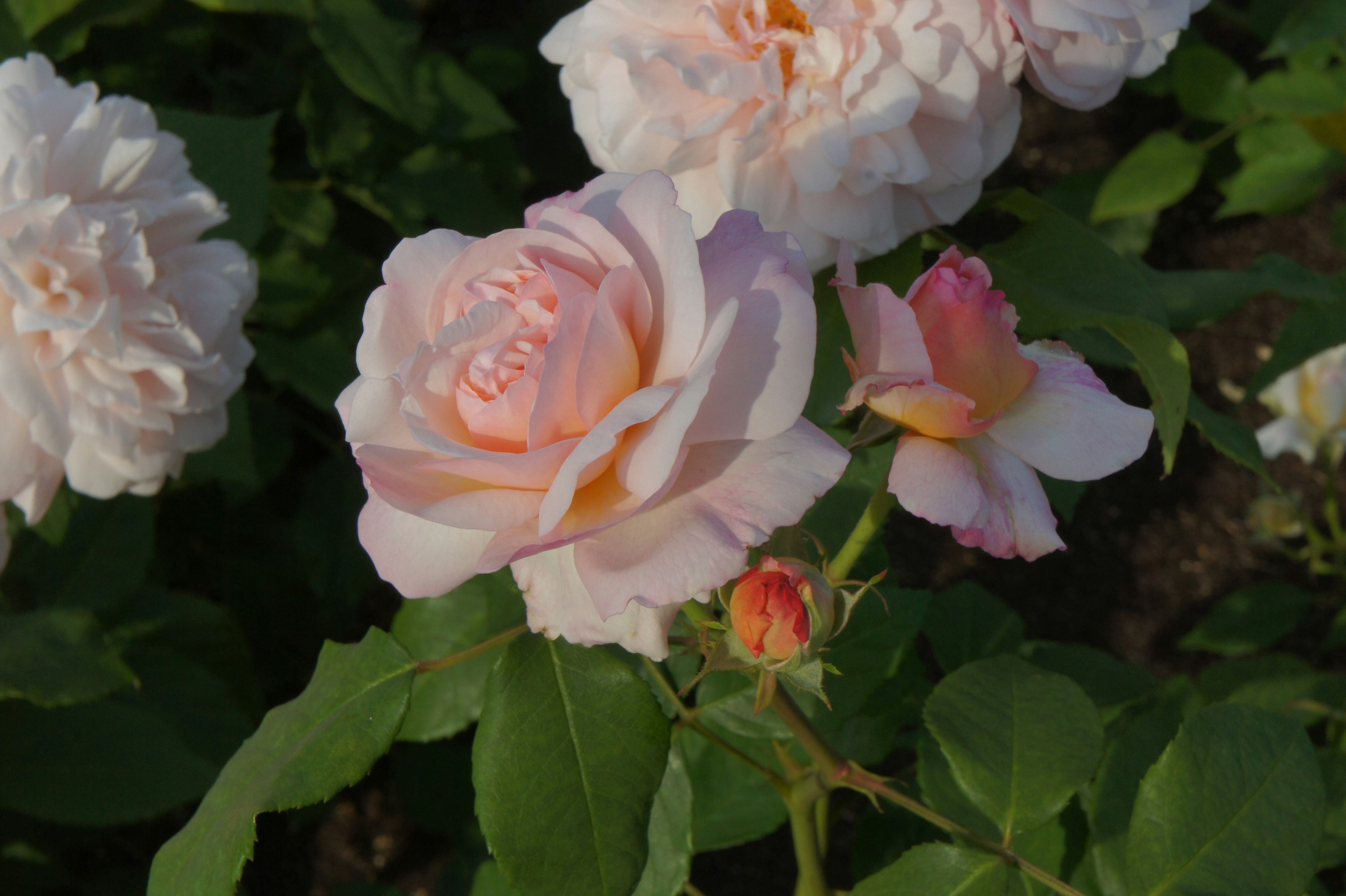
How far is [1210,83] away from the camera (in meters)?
1.73

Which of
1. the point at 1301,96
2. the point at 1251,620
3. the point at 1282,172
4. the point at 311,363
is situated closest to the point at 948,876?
the point at 311,363

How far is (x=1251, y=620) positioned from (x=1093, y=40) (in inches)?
43.4

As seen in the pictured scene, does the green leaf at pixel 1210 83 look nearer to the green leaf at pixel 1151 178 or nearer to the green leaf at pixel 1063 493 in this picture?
the green leaf at pixel 1151 178

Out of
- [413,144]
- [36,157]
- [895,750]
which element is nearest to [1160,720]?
[895,750]

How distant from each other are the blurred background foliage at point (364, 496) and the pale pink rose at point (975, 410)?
23cm

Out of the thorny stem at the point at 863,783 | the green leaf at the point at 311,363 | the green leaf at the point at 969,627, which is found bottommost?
the green leaf at the point at 311,363

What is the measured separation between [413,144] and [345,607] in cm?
65

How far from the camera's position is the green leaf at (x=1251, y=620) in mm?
1495

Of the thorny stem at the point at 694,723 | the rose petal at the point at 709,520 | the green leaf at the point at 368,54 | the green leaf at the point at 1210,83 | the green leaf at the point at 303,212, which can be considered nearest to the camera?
the rose petal at the point at 709,520

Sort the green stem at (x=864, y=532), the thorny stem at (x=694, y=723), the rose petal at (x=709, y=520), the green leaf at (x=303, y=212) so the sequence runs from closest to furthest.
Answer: the rose petal at (x=709, y=520) → the green stem at (x=864, y=532) → the thorny stem at (x=694, y=723) → the green leaf at (x=303, y=212)

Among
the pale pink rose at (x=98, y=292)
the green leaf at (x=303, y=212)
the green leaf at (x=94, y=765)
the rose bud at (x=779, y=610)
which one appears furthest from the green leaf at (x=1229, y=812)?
the green leaf at (x=303, y=212)

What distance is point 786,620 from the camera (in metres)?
0.44

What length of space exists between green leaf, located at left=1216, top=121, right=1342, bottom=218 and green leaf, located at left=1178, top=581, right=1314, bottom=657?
56 cm

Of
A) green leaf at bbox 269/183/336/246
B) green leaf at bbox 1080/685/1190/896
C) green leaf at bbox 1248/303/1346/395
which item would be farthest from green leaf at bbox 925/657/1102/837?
green leaf at bbox 269/183/336/246
